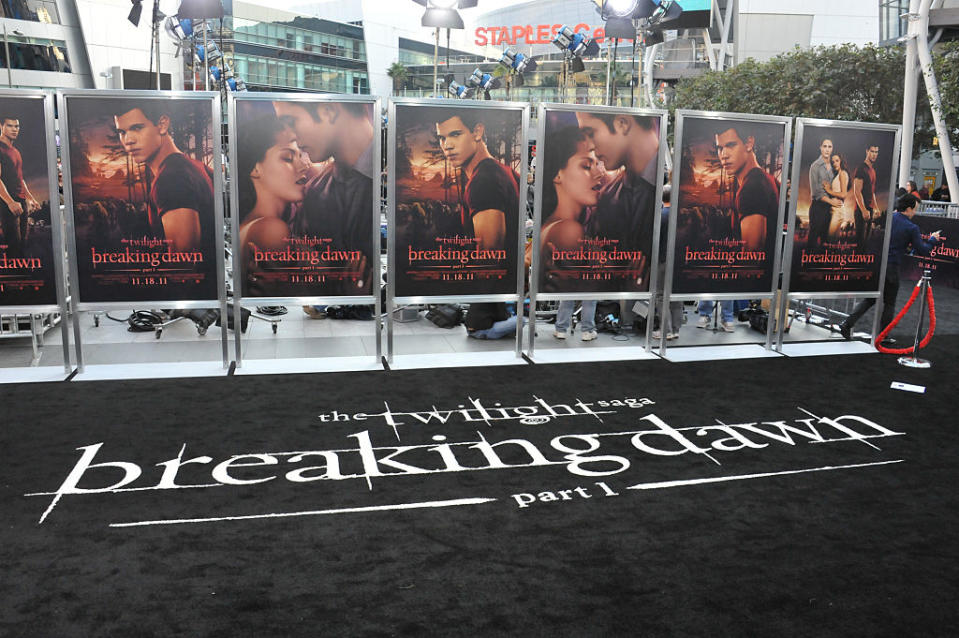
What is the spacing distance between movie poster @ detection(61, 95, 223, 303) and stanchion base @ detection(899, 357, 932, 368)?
22.5ft

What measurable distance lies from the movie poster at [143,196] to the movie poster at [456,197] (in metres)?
1.68

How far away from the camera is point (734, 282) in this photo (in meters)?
8.32

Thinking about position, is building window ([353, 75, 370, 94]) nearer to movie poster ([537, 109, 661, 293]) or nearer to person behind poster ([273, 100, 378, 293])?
movie poster ([537, 109, 661, 293])

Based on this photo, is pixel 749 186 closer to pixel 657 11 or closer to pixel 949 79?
pixel 657 11

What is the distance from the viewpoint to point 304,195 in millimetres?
7105

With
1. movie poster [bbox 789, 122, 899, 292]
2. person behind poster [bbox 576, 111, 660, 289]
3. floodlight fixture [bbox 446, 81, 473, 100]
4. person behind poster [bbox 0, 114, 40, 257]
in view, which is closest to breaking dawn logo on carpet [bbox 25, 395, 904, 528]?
person behind poster [bbox 576, 111, 660, 289]

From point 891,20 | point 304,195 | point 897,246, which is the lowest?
point 897,246

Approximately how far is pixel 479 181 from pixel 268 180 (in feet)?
6.33

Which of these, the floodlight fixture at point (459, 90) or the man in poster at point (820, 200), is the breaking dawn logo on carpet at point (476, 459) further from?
the floodlight fixture at point (459, 90)

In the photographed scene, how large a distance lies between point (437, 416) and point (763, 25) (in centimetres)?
4860

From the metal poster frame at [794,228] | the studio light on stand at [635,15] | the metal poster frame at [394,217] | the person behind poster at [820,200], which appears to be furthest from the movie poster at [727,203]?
the studio light on stand at [635,15]

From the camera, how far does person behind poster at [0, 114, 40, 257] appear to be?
6.57 m

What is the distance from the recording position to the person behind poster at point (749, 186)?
7.97m

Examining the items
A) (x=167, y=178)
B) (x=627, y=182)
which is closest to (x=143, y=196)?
(x=167, y=178)
